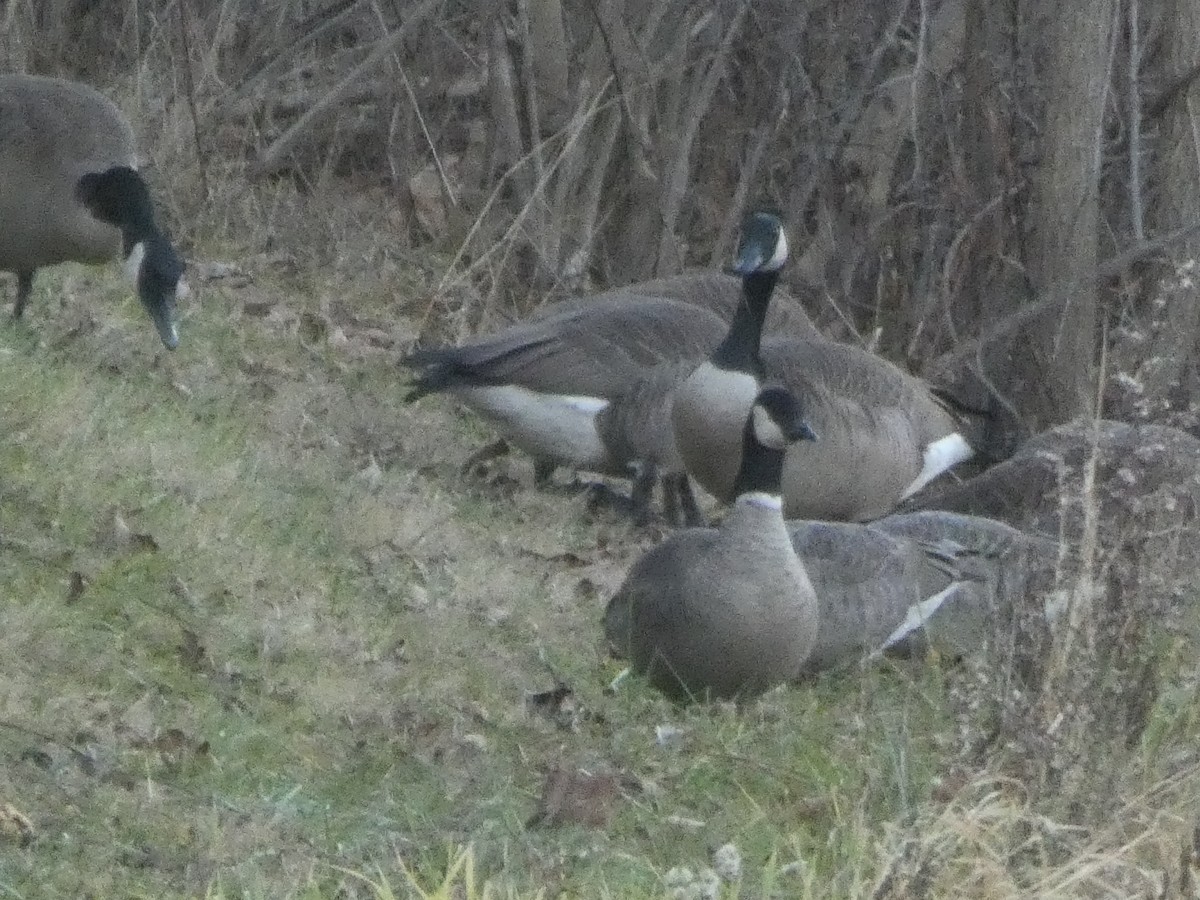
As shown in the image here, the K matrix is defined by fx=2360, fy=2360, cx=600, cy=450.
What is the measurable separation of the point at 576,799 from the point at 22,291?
434 cm

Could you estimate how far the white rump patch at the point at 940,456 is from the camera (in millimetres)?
10281

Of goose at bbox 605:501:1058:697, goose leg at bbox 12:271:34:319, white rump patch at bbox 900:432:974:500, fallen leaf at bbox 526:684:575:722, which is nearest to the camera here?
fallen leaf at bbox 526:684:575:722

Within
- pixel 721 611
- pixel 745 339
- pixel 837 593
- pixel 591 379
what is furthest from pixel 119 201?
pixel 721 611

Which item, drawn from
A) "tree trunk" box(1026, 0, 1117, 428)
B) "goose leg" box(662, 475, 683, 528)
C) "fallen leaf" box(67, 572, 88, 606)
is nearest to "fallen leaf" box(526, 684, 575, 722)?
"fallen leaf" box(67, 572, 88, 606)

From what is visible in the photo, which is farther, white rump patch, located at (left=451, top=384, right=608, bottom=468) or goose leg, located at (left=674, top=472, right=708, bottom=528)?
goose leg, located at (left=674, top=472, right=708, bottom=528)

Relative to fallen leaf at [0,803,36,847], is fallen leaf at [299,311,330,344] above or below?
below

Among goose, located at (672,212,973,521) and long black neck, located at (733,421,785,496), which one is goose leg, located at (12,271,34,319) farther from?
long black neck, located at (733,421,785,496)

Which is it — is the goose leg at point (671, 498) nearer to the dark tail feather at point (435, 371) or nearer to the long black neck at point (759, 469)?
the dark tail feather at point (435, 371)

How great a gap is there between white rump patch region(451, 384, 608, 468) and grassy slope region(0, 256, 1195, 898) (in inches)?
19.9

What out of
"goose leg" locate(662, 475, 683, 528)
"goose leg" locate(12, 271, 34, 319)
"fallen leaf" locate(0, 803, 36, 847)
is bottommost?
"goose leg" locate(662, 475, 683, 528)

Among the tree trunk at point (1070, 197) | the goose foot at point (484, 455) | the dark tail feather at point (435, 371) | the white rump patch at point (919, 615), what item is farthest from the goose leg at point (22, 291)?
the tree trunk at point (1070, 197)

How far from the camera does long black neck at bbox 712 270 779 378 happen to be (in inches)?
371

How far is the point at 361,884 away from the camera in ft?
15.7

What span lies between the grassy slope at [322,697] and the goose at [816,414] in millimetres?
671
